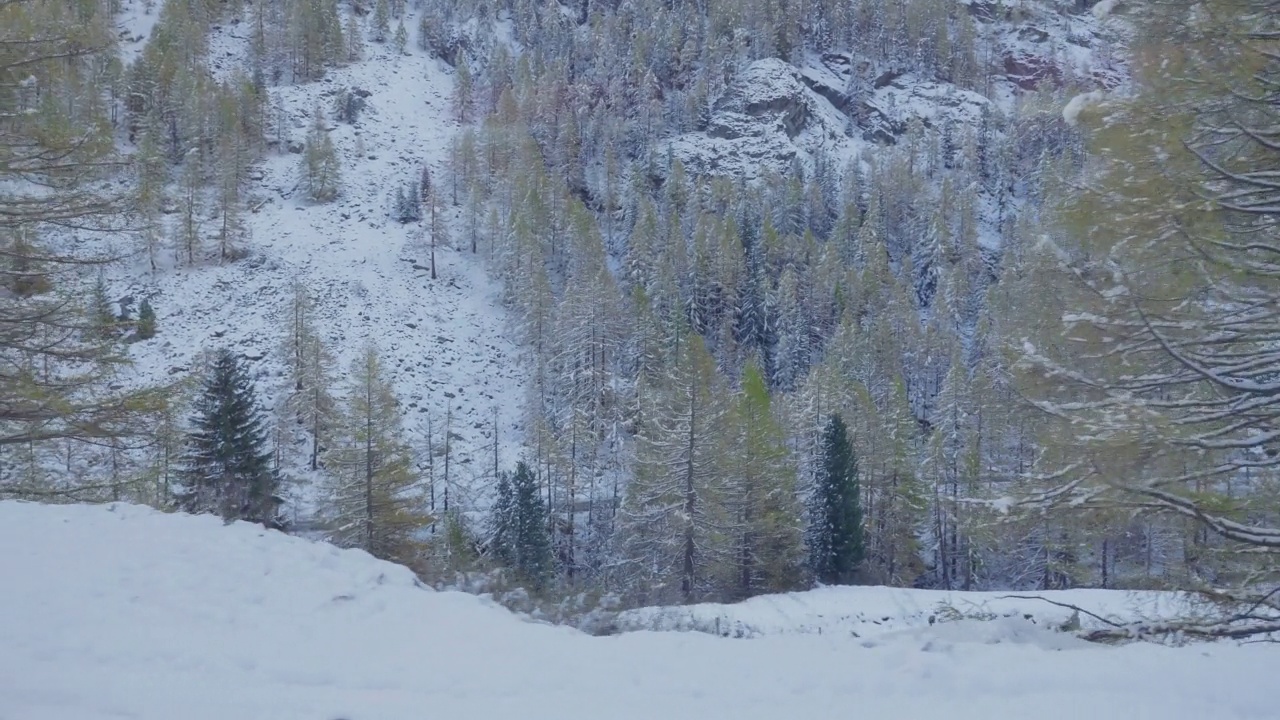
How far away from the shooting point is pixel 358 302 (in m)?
44.5

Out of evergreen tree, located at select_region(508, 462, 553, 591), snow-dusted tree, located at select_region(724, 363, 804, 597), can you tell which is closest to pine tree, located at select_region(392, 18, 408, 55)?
evergreen tree, located at select_region(508, 462, 553, 591)

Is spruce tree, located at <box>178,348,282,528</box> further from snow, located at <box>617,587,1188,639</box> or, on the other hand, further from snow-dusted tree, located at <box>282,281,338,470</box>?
snow, located at <box>617,587,1188,639</box>

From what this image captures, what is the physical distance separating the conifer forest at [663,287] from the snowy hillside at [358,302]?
11.4 inches

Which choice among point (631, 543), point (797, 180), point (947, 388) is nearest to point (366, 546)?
point (631, 543)

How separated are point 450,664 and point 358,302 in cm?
4355

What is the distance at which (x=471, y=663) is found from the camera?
4562 millimetres

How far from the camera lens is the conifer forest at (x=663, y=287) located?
171 inches

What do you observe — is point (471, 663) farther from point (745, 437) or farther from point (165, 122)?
point (165, 122)

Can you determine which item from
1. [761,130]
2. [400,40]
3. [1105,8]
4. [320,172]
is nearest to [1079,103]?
[1105,8]

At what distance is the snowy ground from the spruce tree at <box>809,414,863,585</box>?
1974cm

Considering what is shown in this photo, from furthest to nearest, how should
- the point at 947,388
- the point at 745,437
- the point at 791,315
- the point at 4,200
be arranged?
the point at 791,315 < the point at 947,388 < the point at 745,437 < the point at 4,200

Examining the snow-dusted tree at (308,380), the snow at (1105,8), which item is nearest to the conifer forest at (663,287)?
the snow at (1105,8)

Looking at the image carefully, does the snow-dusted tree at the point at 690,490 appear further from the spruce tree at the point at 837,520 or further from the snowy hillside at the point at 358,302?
the snowy hillside at the point at 358,302

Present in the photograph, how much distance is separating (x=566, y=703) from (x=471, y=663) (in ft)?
2.89
